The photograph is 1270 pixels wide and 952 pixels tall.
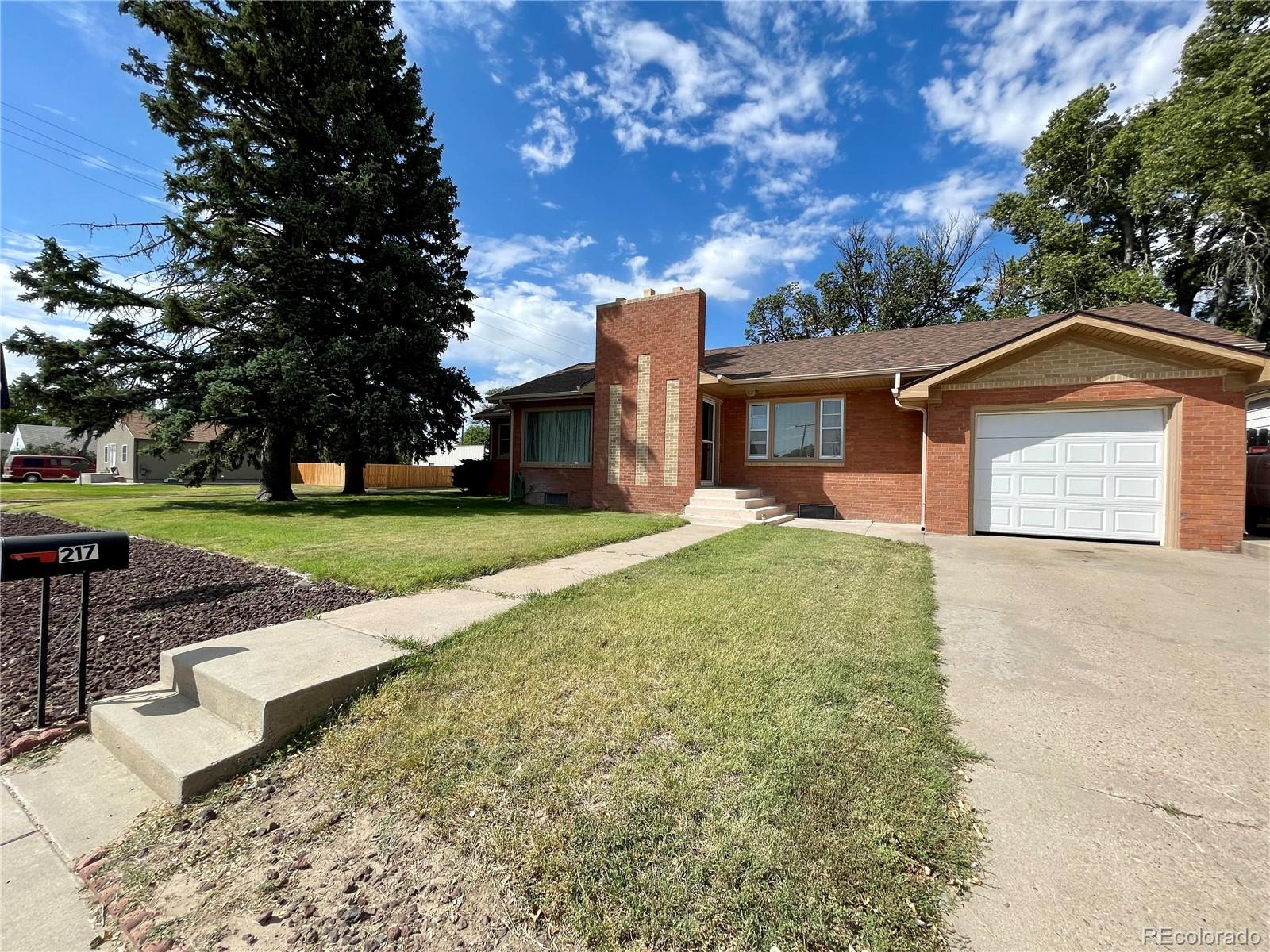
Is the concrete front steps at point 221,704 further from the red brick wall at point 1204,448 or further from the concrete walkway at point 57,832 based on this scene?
the red brick wall at point 1204,448

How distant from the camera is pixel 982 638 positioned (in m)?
4.03

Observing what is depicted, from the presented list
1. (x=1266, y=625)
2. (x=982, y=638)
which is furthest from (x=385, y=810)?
(x=1266, y=625)

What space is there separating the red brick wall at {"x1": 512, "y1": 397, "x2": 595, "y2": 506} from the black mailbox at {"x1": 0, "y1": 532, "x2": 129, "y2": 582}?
10397 mm

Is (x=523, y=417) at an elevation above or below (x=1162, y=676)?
above

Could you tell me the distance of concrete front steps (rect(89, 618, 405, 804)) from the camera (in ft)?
7.91

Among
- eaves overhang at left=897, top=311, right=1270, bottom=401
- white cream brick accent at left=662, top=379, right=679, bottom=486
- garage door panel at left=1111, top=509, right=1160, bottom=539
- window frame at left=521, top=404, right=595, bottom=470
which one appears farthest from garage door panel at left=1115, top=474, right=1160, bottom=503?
window frame at left=521, top=404, right=595, bottom=470

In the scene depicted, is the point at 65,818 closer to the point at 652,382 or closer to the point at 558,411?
the point at 652,382

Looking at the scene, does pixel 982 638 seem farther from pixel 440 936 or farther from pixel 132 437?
pixel 132 437

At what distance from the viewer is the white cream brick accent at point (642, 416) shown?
12.2 meters

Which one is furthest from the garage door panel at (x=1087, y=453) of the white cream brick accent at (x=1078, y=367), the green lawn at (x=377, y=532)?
the green lawn at (x=377, y=532)

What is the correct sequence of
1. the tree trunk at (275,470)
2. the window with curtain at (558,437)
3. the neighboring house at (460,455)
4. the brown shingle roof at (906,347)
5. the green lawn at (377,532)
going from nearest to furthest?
1. the green lawn at (377,532)
2. the brown shingle roof at (906,347)
3. the window with curtain at (558,437)
4. the tree trunk at (275,470)
5. the neighboring house at (460,455)

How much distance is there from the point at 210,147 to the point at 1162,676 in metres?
21.0

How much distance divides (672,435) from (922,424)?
5.51 meters

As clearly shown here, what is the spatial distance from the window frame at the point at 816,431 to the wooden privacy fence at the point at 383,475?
22.0 metres
